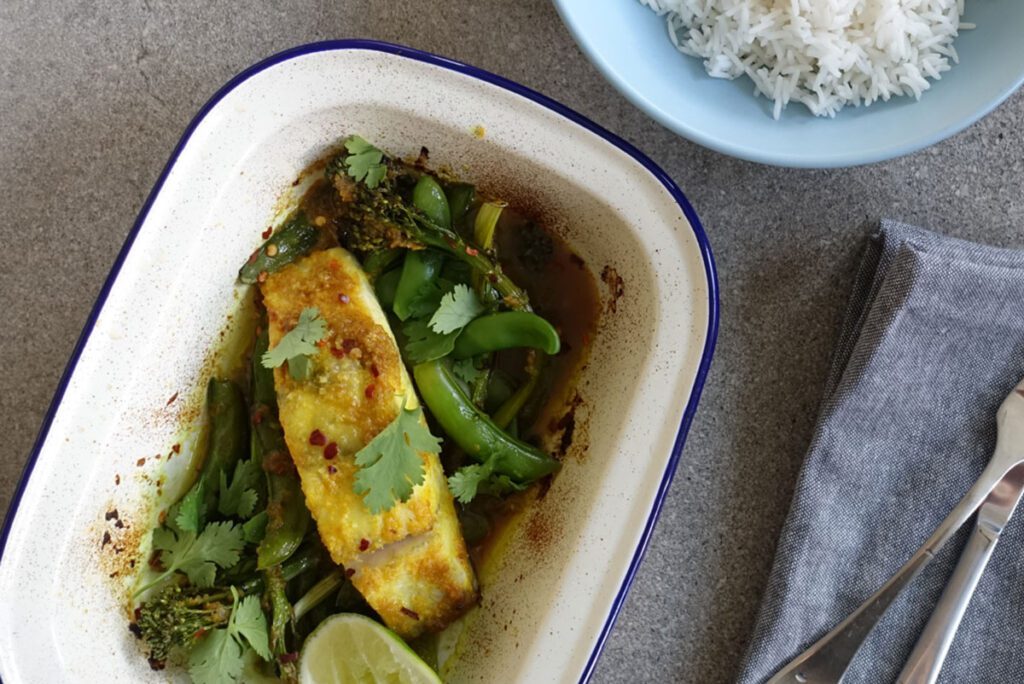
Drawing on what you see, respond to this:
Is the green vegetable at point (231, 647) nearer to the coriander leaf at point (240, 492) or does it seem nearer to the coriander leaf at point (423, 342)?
the coriander leaf at point (240, 492)

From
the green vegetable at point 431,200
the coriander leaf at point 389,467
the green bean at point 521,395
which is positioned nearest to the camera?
the coriander leaf at point 389,467

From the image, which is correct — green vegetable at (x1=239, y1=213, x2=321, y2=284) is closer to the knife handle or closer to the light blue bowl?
the light blue bowl

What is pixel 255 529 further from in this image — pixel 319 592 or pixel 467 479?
pixel 467 479

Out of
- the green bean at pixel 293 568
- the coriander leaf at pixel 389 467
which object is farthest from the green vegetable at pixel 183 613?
the coriander leaf at pixel 389 467

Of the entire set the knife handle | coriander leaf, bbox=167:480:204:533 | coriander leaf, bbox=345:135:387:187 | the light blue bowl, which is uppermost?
the light blue bowl

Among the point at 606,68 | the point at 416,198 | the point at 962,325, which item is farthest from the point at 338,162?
the point at 962,325

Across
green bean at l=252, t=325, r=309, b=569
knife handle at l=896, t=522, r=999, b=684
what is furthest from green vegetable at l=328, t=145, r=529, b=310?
knife handle at l=896, t=522, r=999, b=684
